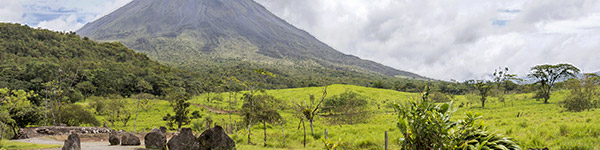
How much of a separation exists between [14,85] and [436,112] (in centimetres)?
8091

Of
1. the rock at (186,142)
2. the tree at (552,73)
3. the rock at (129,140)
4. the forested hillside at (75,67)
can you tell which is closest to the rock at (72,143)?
the rock at (186,142)

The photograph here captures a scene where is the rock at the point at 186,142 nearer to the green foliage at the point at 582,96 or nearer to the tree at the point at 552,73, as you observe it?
the green foliage at the point at 582,96

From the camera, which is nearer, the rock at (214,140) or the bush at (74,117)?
the rock at (214,140)

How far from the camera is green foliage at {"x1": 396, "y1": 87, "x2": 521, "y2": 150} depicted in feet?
11.1

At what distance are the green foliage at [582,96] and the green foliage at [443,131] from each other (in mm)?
33642

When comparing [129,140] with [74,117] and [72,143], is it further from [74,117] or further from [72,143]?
[74,117]

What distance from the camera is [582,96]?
2805cm

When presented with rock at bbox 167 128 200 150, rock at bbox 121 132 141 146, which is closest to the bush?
rock at bbox 121 132 141 146

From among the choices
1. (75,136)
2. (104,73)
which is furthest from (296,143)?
(104,73)

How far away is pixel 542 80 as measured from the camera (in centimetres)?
4050

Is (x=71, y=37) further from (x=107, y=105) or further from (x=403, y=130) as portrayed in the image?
(x=403, y=130)

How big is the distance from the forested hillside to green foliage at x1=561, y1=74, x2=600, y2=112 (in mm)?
53161

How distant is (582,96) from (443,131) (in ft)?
117

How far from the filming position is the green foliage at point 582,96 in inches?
1087
